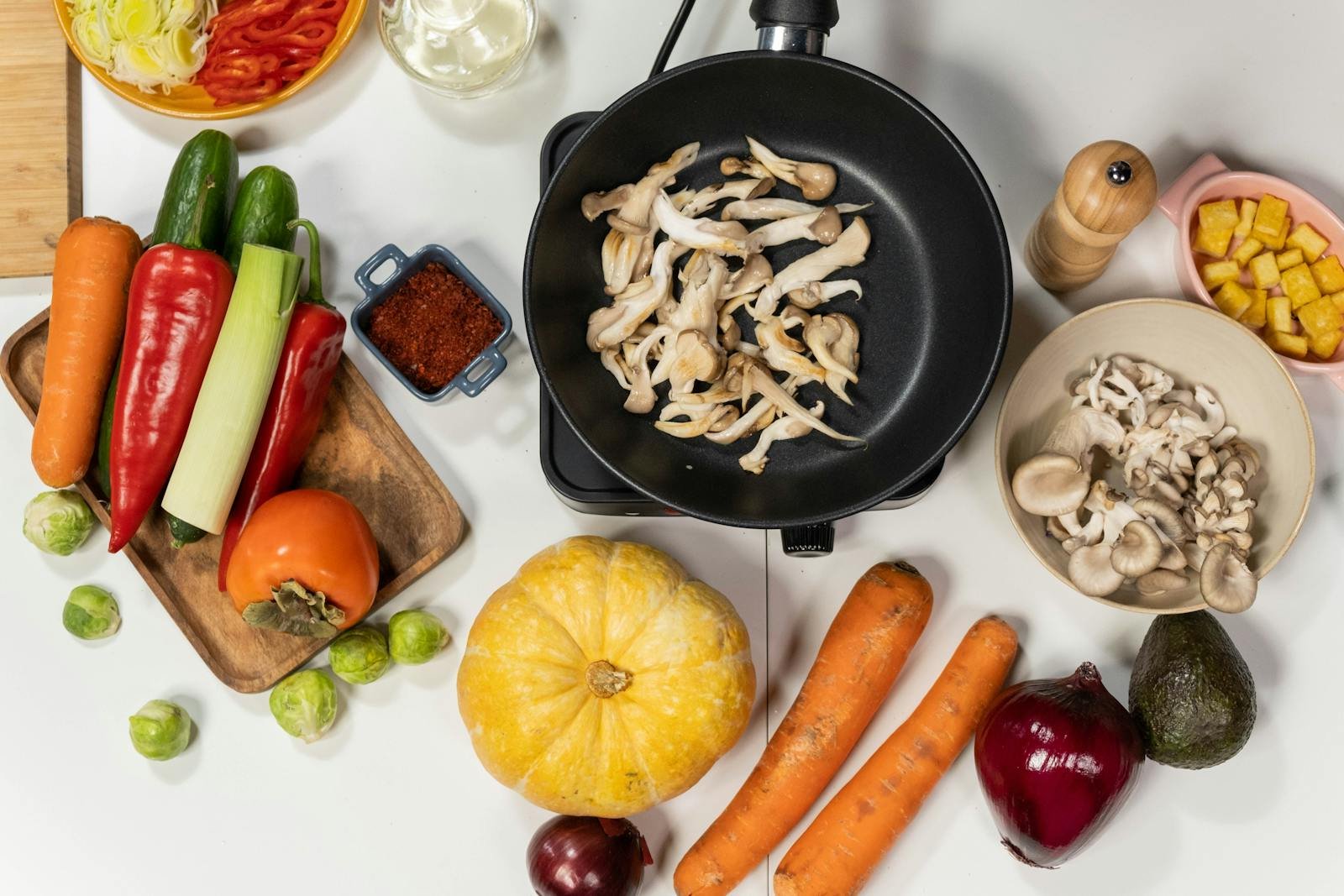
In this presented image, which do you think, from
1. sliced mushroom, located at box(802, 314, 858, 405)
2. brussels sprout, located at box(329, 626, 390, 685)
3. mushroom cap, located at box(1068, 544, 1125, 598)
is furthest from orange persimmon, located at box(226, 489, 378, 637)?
mushroom cap, located at box(1068, 544, 1125, 598)

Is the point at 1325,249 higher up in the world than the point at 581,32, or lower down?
lower down

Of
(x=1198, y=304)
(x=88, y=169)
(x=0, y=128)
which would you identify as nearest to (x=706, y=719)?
(x=1198, y=304)

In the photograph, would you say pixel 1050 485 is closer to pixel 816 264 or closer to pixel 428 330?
pixel 816 264

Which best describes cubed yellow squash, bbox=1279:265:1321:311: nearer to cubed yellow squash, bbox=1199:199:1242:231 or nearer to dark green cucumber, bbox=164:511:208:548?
cubed yellow squash, bbox=1199:199:1242:231

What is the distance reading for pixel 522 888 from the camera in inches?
55.7

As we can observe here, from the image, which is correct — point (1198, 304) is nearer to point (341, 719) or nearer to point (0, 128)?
point (341, 719)

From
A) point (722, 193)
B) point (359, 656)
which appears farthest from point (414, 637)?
point (722, 193)

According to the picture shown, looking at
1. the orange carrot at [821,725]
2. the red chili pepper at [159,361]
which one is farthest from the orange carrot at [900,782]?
the red chili pepper at [159,361]

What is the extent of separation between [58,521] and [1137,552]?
138 centimetres

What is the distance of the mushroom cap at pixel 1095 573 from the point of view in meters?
1.26

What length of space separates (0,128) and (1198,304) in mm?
1616

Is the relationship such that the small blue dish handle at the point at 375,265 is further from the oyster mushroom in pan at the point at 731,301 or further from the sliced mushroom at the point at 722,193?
the sliced mushroom at the point at 722,193

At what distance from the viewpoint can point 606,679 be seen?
1.24 metres

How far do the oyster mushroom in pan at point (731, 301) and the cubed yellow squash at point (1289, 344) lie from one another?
1.76ft
